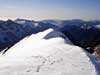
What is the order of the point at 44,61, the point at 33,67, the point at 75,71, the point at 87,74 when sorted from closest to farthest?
the point at 87,74, the point at 75,71, the point at 33,67, the point at 44,61

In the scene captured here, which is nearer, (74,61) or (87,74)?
(87,74)

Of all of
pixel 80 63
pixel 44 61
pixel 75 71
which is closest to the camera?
pixel 75 71

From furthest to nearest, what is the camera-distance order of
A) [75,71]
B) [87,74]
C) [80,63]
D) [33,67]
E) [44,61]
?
[44,61] → [80,63] → [33,67] → [75,71] → [87,74]

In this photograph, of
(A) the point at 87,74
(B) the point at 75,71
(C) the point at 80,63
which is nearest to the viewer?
(A) the point at 87,74

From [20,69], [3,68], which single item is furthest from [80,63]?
[3,68]

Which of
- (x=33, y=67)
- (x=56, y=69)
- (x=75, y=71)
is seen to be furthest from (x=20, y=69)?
(x=75, y=71)

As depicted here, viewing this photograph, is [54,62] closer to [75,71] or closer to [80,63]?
[80,63]

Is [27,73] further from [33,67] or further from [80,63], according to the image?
[80,63]

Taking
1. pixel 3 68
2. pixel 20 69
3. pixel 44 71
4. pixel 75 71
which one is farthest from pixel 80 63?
pixel 3 68

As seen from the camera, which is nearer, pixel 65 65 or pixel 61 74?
pixel 61 74
